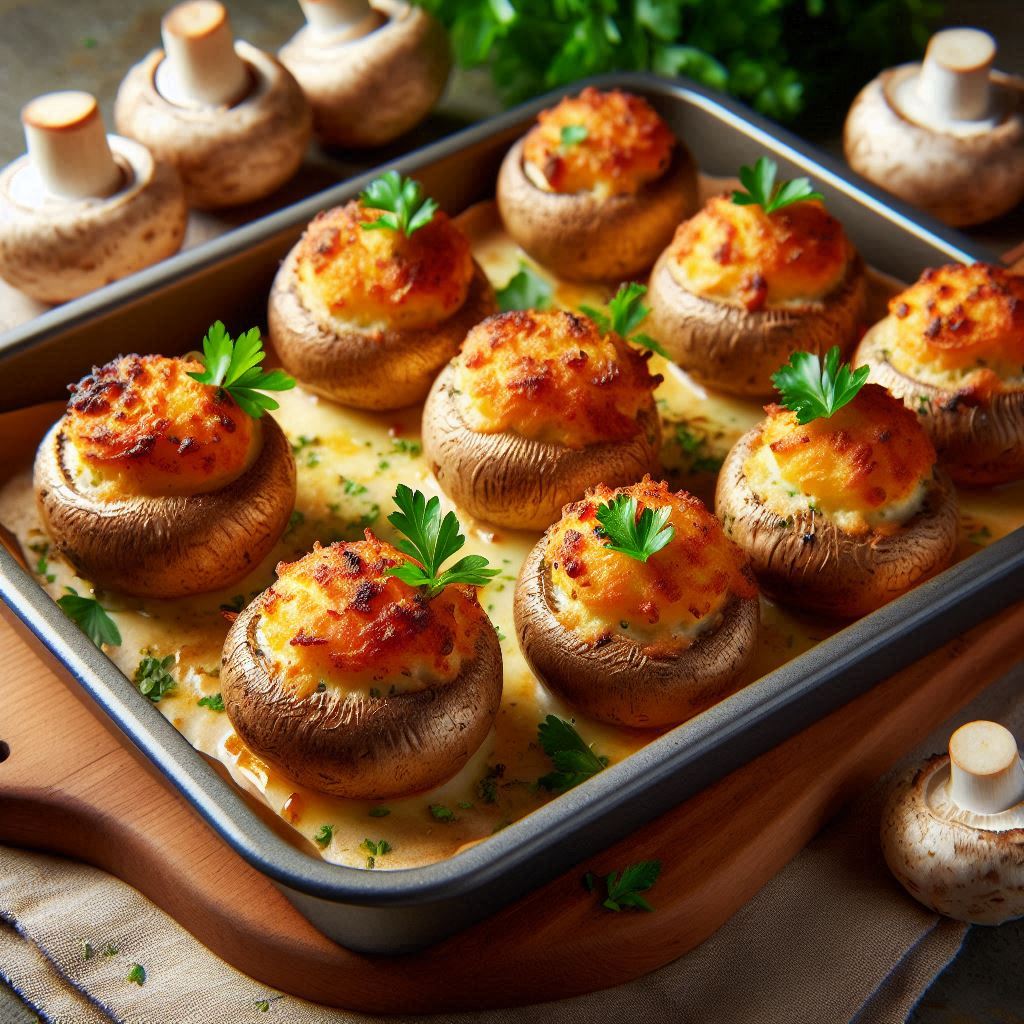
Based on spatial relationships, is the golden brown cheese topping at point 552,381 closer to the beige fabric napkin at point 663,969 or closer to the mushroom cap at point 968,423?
the mushroom cap at point 968,423

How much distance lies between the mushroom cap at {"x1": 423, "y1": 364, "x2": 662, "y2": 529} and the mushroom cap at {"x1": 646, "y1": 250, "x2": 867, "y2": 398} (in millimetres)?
314

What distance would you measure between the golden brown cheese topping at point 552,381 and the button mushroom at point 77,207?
1.16 meters

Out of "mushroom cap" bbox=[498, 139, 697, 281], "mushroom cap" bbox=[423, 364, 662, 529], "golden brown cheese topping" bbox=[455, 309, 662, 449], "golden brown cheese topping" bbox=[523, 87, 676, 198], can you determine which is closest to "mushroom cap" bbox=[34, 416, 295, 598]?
"mushroom cap" bbox=[423, 364, 662, 529]

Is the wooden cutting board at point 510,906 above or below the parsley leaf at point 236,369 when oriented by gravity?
below

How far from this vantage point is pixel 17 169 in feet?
13.1

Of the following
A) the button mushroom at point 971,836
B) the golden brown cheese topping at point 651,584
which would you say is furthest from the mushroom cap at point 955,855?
the golden brown cheese topping at point 651,584

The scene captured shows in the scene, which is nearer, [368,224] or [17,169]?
[368,224]

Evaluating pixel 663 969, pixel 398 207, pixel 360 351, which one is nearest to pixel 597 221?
pixel 398 207

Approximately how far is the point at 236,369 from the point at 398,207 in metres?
0.62

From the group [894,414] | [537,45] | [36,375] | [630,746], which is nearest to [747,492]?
[894,414]

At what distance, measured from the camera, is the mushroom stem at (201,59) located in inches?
160

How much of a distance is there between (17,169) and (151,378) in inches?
48.4

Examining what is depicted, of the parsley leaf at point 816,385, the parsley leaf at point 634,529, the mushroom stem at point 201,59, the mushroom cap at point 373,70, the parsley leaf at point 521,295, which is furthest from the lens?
the mushroom cap at point 373,70

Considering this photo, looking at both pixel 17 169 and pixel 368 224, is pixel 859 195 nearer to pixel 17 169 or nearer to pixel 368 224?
pixel 368 224
